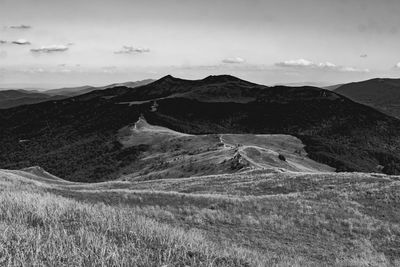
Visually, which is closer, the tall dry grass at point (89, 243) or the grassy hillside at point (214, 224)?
the tall dry grass at point (89, 243)

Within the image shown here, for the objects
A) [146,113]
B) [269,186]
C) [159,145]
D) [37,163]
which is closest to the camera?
[269,186]

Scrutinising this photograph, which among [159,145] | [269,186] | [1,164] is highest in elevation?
[269,186]

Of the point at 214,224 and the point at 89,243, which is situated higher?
the point at 89,243

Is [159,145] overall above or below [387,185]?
below

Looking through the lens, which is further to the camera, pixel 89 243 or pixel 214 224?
pixel 214 224

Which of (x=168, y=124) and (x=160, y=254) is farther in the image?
(x=168, y=124)

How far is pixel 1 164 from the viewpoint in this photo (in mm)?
153250

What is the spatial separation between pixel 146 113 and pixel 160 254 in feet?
594

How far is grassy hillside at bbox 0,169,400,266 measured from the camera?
6469 mm

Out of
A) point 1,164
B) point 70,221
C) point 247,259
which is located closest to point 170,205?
point 70,221

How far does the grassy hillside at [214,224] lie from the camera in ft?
21.2

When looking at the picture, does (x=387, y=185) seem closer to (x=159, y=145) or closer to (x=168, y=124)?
(x=159, y=145)

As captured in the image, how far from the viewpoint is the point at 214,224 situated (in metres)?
18.1

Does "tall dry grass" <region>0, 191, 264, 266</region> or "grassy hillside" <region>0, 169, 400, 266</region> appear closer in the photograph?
"tall dry grass" <region>0, 191, 264, 266</region>
